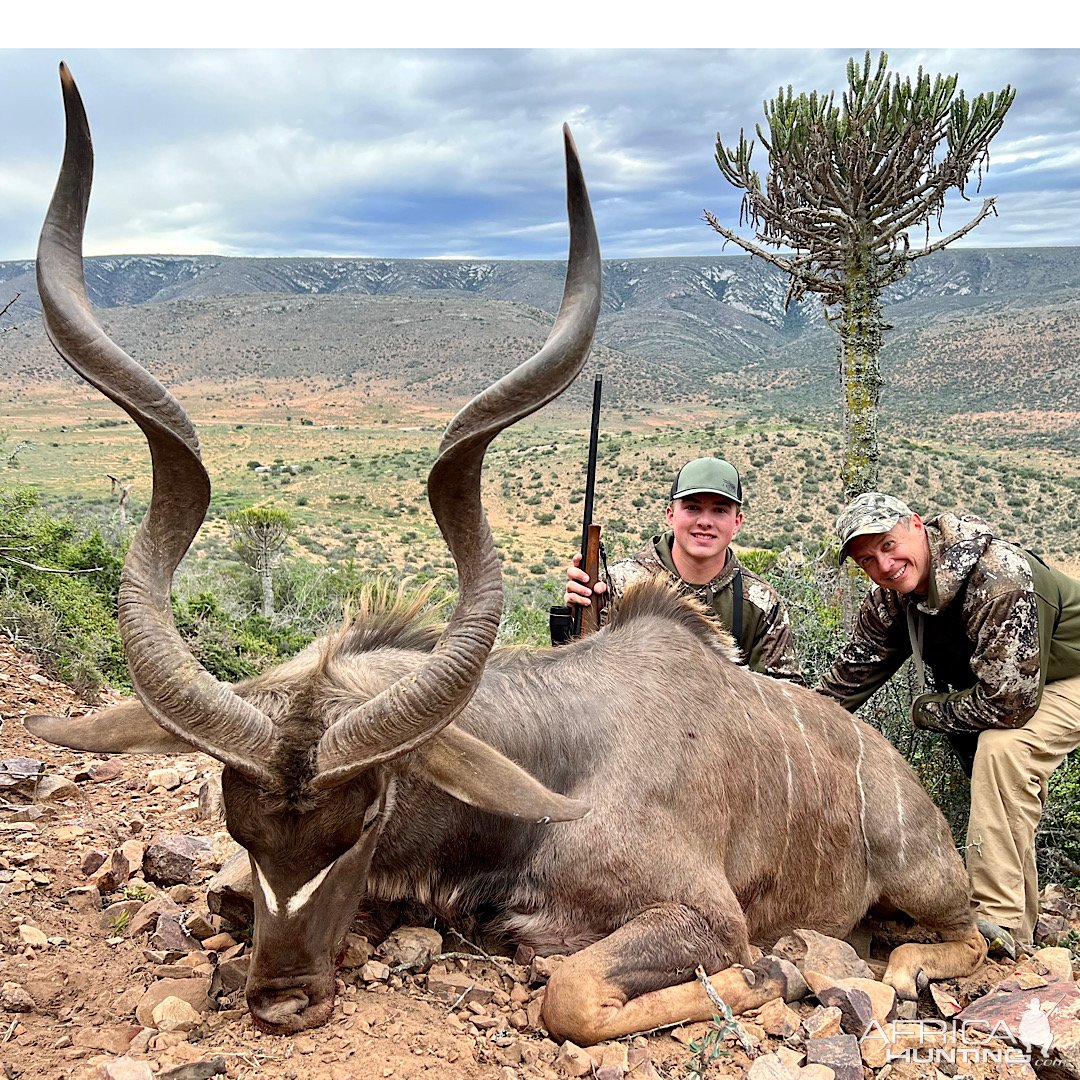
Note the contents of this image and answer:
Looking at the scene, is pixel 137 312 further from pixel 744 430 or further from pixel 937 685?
pixel 937 685

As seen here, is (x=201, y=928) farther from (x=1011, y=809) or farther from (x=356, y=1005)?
(x=1011, y=809)

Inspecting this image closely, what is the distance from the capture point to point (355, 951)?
4.07m

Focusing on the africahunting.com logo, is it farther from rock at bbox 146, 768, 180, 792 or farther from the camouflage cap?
rock at bbox 146, 768, 180, 792

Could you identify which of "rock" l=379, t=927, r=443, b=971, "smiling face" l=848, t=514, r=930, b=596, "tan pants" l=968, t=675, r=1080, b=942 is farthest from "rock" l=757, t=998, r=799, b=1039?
"smiling face" l=848, t=514, r=930, b=596

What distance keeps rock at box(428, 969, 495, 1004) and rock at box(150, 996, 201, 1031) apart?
94 centimetres

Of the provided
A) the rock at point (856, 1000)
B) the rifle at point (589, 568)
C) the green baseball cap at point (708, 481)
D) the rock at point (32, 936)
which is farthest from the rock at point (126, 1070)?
the green baseball cap at point (708, 481)

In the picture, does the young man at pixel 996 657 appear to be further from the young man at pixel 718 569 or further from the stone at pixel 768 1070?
the stone at pixel 768 1070

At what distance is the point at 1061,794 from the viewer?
7.01 m

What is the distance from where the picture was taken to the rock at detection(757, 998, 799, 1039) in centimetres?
396

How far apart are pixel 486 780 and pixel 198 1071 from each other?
1.39 metres

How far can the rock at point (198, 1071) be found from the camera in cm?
319

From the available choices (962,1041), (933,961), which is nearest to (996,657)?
(933,961)

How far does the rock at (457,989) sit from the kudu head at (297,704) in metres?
0.54

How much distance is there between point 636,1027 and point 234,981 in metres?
1.63
